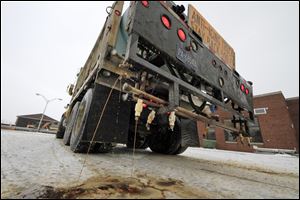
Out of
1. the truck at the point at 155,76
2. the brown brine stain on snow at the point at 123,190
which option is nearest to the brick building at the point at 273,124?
the truck at the point at 155,76

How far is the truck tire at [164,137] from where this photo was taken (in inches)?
160

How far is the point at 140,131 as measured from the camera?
13.2 ft

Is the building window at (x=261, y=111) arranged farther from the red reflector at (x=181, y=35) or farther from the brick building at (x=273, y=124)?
the red reflector at (x=181, y=35)

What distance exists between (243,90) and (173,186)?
10.4 ft

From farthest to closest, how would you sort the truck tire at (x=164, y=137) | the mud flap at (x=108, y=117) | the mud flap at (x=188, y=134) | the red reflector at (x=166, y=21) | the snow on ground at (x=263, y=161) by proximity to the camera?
the truck tire at (x=164, y=137) < the mud flap at (x=188, y=134) < the mud flap at (x=108, y=117) < the snow on ground at (x=263, y=161) < the red reflector at (x=166, y=21)

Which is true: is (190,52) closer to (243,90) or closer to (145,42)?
(145,42)

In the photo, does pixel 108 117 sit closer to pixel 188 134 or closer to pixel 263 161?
pixel 188 134

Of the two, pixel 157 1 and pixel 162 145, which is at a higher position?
pixel 157 1

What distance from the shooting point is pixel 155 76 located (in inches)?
81.0

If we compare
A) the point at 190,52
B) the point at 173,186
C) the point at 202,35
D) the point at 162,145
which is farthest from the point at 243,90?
the point at 173,186

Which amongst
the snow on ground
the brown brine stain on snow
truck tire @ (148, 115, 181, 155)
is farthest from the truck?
the snow on ground

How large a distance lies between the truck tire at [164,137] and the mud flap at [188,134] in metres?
0.47

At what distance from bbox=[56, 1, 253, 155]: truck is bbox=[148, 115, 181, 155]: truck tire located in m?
0.61

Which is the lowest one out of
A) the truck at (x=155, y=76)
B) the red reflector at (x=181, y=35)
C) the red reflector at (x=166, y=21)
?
the truck at (x=155, y=76)
